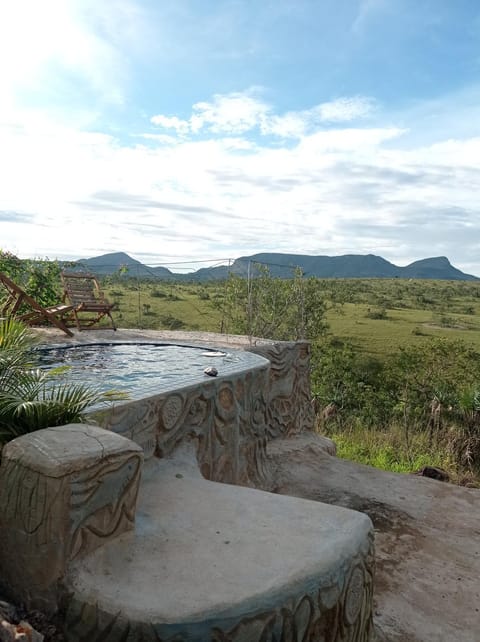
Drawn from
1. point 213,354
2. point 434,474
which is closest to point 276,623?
point 213,354

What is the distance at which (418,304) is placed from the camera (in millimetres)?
42281

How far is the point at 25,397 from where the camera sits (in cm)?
282

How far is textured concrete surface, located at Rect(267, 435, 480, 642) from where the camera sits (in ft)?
11.9

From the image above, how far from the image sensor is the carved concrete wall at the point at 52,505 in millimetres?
2303

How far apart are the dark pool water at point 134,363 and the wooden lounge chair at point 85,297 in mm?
1506

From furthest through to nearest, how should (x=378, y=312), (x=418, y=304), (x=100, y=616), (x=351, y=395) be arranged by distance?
1. (x=418, y=304)
2. (x=378, y=312)
3. (x=351, y=395)
4. (x=100, y=616)

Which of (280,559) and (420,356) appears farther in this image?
(420,356)

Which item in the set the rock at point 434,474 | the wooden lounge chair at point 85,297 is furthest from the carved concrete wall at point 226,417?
the wooden lounge chair at point 85,297

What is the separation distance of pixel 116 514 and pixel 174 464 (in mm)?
1398

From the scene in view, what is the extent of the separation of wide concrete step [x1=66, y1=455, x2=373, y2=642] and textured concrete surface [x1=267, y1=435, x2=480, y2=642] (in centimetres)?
96

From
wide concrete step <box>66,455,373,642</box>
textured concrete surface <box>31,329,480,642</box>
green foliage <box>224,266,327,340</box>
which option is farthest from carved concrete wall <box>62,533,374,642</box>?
green foliage <box>224,266,327,340</box>

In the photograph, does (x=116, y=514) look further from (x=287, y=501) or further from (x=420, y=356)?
(x=420, y=356)

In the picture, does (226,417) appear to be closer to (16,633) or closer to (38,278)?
(16,633)

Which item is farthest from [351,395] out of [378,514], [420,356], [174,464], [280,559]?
[280,559]
